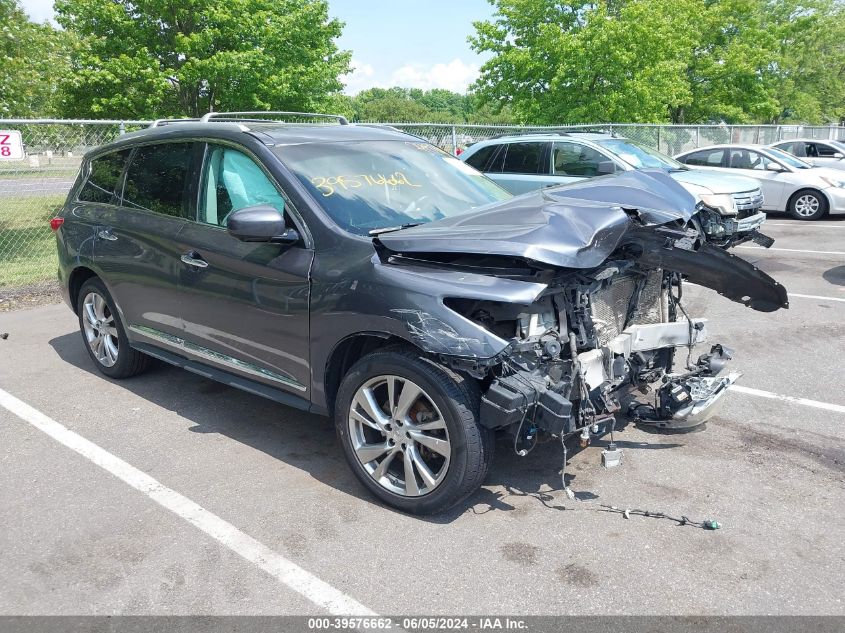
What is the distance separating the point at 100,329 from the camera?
573cm

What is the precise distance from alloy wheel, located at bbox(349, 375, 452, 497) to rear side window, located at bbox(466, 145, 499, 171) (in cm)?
888

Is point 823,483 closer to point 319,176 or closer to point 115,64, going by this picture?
point 319,176

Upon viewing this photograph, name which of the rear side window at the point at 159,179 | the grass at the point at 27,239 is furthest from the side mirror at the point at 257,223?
the grass at the point at 27,239

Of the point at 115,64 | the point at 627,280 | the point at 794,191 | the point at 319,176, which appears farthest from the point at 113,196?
the point at 794,191

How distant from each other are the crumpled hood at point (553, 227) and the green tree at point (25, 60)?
33.6ft

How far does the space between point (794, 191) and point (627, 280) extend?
12421 mm

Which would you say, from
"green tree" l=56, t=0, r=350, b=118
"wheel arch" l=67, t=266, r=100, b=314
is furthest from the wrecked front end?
"green tree" l=56, t=0, r=350, b=118

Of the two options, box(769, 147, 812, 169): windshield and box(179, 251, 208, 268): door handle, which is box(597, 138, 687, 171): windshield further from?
box(179, 251, 208, 268): door handle

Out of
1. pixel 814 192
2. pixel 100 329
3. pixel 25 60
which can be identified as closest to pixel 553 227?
pixel 100 329

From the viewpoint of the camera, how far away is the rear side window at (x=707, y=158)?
15.2 metres

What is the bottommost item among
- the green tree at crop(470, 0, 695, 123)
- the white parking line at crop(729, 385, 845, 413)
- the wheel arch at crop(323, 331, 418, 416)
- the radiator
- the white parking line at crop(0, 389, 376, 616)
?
the white parking line at crop(0, 389, 376, 616)

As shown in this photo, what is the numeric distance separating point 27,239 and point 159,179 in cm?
809

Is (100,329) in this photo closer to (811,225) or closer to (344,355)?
(344,355)

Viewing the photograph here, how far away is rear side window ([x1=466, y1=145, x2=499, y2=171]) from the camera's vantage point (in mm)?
12016
